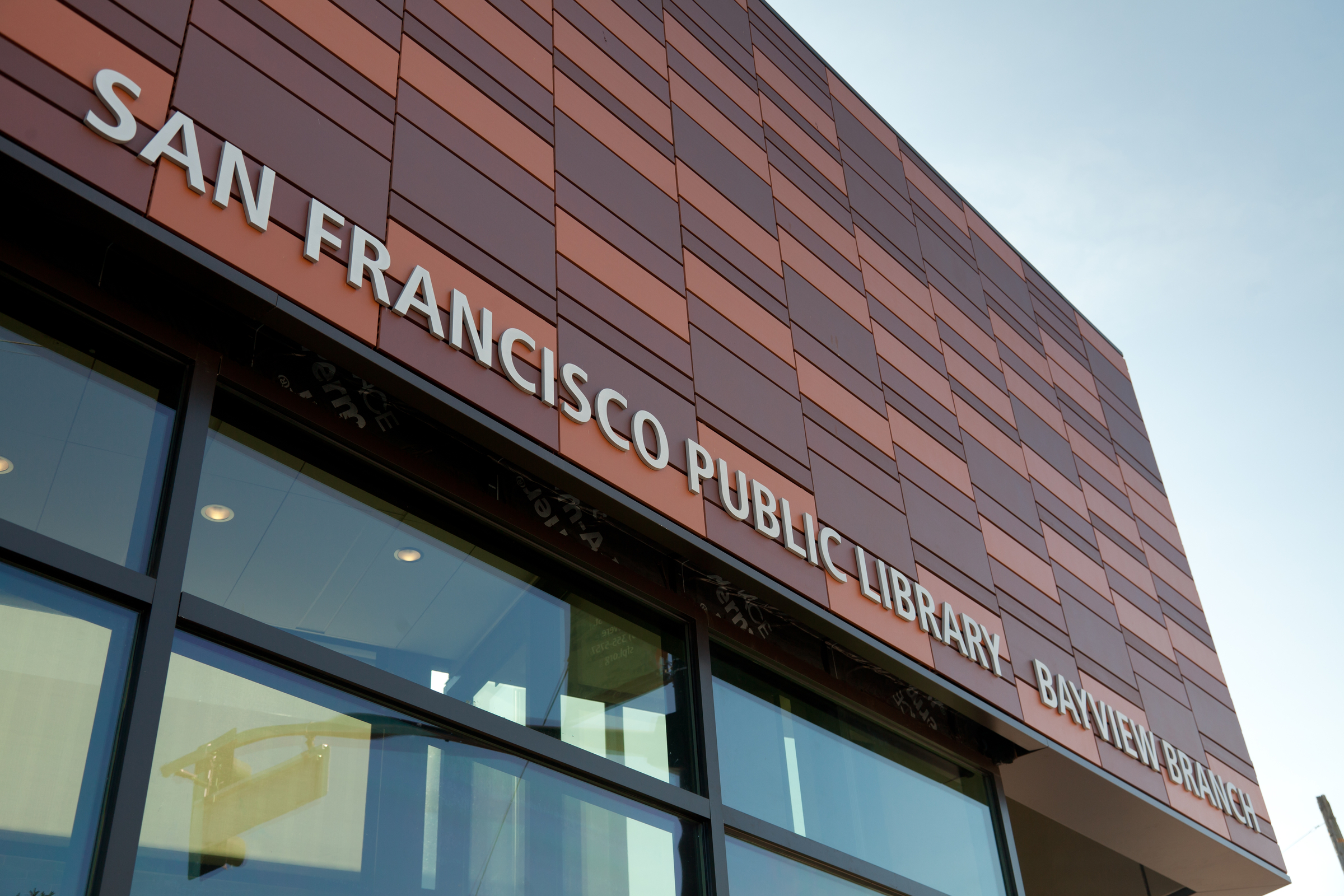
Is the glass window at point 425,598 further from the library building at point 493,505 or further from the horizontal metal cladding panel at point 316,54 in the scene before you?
the horizontal metal cladding panel at point 316,54

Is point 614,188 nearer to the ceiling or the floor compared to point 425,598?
nearer to the ceiling

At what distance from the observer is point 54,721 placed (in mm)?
4188

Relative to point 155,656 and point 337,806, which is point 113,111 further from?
point 337,806

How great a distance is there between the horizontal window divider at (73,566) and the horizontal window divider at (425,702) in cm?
19

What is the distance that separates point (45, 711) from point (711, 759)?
3603 mm

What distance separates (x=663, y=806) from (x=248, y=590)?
2.51 meters

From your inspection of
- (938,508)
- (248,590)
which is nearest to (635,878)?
(248,590)

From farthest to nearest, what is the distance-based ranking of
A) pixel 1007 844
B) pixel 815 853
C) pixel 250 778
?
pixel 1007 844, pixel 815 853, pixel 250 778

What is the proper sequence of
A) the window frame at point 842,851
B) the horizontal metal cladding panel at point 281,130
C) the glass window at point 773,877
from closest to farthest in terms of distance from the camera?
the horizontal metal cladding panel at point 281,130 < the glass window at point 773,877 < the window frame at point 842,851

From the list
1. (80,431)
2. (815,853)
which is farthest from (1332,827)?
(80,431)

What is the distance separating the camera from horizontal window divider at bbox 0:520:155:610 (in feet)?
14.4

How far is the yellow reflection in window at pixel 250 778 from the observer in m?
4.37

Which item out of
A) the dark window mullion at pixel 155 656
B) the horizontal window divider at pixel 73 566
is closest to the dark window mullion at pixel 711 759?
the dark window mullion at pixel 155 656

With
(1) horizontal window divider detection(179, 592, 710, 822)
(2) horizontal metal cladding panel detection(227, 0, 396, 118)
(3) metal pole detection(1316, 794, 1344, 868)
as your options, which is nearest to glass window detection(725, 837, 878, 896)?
(1) horizontal window divider detection(179, 592, 710, 822)
